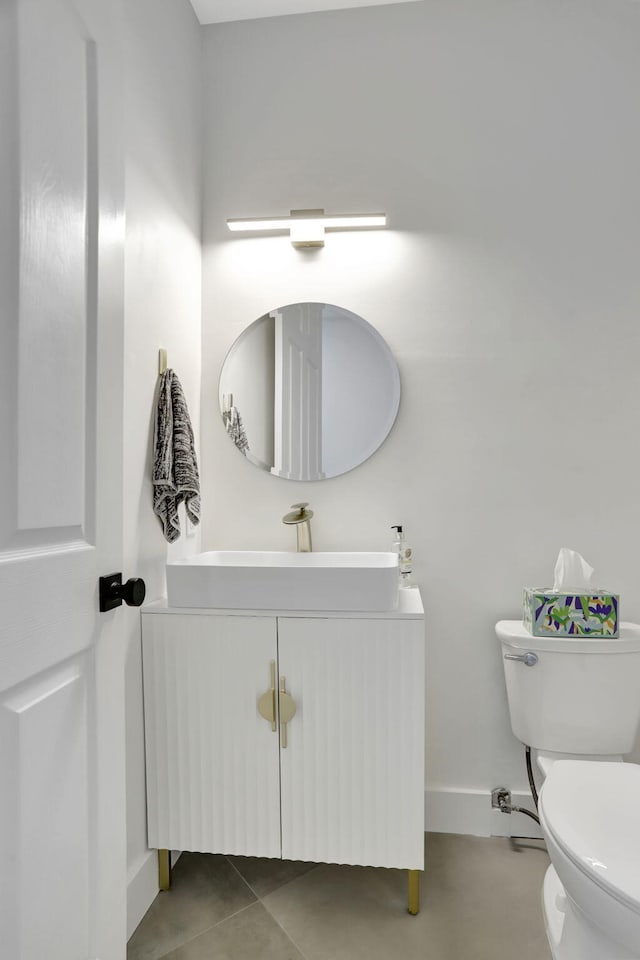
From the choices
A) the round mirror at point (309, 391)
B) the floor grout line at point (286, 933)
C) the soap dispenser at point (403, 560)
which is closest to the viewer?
the floor grout line at point (286, 933)

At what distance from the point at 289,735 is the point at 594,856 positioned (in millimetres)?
777

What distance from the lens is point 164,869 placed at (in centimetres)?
172

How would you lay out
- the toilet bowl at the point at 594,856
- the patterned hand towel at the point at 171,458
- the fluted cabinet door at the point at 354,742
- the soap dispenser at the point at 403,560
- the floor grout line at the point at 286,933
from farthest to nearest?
1. the soap dispenser at the point at 403,560
2. the patterned hand towel at the point at 171,458
3. the fluted cabinet door at the point at 354,742
4. the floor grout line at the point at 286,933
5. the toilet bowl at the point at 594,856

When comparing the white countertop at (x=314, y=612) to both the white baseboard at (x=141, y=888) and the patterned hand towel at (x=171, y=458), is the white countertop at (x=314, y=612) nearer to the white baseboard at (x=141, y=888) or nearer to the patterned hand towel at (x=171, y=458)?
the patterned hand towel at (x=171, y=458)

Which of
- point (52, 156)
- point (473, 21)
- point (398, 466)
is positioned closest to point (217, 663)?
point (398, 466)

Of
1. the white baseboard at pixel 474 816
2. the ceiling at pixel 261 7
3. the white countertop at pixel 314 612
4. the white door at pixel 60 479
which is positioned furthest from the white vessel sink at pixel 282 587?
the ceiling at pixel 261 7

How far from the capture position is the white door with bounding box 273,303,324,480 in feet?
6.91

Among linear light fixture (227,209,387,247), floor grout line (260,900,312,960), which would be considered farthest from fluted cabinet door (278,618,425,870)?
linear light fixture (227,209,387,247)

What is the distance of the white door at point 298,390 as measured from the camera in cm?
211

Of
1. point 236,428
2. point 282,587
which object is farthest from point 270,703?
point 236,428

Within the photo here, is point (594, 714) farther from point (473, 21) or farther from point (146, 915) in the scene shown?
point (473, 21)

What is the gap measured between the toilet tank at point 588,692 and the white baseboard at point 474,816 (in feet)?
1.19

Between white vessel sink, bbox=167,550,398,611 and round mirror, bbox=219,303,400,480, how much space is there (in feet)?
1.76

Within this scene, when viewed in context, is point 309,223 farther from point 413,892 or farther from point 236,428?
point 413,892
